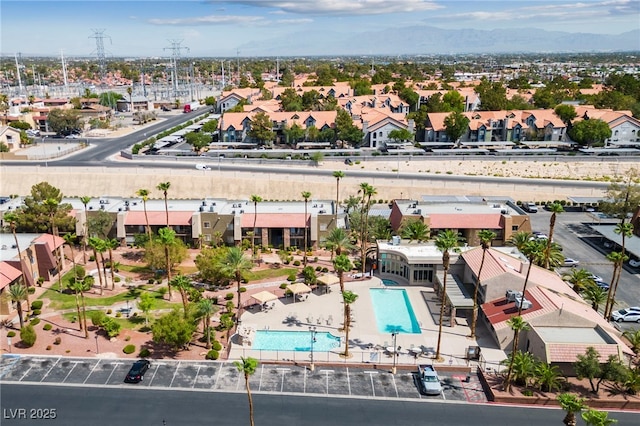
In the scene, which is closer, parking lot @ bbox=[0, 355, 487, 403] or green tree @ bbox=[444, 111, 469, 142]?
parking lot @ bbox=[0, 355, 487, 403]

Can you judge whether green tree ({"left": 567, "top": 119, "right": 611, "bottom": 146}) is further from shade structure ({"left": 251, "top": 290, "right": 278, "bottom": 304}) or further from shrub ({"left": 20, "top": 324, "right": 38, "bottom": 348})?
shrub ({"left": 20, "top": 324, "right": 38, "bottom": 348})

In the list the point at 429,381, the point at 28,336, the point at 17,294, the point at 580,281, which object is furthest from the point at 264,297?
the point at 580,281

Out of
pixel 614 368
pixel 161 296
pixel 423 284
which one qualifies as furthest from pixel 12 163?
pixel 614 368

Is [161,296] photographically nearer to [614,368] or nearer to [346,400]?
[346,400]

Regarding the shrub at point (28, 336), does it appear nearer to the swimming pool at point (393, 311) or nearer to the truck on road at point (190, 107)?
the swimming pool at point (393, 311)

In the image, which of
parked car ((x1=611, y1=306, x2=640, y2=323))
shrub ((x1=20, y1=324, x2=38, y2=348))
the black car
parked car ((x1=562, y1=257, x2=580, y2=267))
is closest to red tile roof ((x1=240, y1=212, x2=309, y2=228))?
the black car

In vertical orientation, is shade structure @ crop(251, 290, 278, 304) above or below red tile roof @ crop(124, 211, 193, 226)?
below
